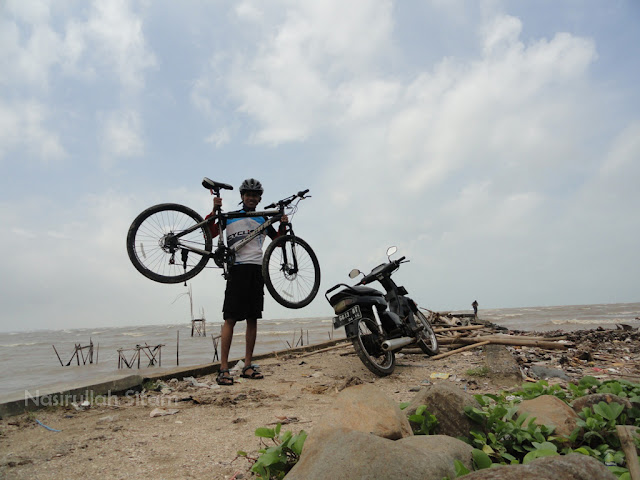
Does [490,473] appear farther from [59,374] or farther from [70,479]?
[59,374]

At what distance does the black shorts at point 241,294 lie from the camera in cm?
514

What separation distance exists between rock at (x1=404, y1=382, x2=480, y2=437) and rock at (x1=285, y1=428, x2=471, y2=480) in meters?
0.55

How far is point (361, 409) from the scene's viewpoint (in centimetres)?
219

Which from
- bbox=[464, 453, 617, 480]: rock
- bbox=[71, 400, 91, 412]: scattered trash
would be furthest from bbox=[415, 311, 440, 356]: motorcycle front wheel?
bbox=[464, 453, 617, 480]: rock

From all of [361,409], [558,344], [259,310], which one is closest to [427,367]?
[558,344]

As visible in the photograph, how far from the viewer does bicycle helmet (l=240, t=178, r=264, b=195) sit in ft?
17.7

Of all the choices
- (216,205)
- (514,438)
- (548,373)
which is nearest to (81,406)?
(216,205)

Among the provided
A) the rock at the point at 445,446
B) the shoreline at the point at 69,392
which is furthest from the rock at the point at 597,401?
the shoreline at the point at 69,392

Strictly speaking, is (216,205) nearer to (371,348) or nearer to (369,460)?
(371,348)

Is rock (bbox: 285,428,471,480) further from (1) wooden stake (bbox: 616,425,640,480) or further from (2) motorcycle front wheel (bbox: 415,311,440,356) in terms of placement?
(2) motorcycle front wheel (bbox: 415,311,440,356)

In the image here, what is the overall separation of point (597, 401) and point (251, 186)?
4.38 meters

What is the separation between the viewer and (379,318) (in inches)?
232

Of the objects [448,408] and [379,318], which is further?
[379,318]

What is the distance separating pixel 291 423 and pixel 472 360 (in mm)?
4541
